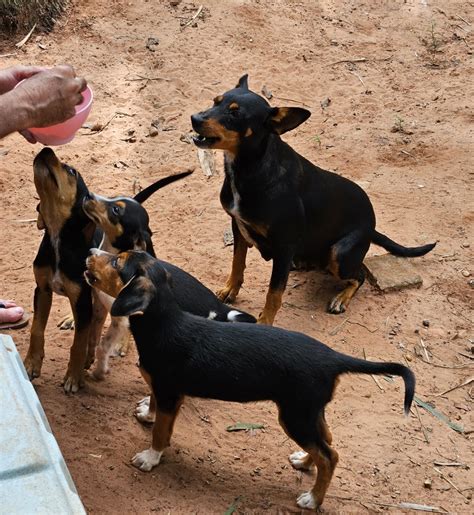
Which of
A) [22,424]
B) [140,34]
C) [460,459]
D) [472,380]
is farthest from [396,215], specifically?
[22,424]

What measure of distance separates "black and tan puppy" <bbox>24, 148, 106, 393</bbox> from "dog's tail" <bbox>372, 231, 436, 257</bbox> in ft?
8.89

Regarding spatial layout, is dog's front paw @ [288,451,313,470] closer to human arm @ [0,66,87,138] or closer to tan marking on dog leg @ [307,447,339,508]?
tan marking on dog leg @ [307,447,339,508]

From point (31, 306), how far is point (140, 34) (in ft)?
15.9

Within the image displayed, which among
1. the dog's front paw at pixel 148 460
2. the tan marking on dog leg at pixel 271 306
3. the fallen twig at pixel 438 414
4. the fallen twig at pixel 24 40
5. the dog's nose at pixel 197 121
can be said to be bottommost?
the dog's front paw at pixel 148 460

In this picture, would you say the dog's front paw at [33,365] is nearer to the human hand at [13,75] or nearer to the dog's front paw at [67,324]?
the dog's front paw at [67,324]

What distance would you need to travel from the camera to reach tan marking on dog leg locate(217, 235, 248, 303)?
6.62m

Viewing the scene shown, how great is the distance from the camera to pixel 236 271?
6711mm

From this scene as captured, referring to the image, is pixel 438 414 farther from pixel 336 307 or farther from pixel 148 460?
pixel 148 460

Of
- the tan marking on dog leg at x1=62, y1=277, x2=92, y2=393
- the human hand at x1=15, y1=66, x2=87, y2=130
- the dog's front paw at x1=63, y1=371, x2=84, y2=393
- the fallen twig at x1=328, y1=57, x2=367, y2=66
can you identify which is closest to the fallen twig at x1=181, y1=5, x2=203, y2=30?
the fallen twig at x1=328, y1=57, x2=367, y2=66

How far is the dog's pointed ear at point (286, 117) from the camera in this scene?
5785mm

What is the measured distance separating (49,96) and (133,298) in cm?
131

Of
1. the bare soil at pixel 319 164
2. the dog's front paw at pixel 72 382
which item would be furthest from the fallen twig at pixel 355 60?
the dog's front paw at pixel 72 382

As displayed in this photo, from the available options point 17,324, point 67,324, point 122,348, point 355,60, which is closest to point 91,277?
point 122,348

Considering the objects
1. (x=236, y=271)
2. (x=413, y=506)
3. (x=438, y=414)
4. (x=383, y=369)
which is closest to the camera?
(x=383, y=369)
